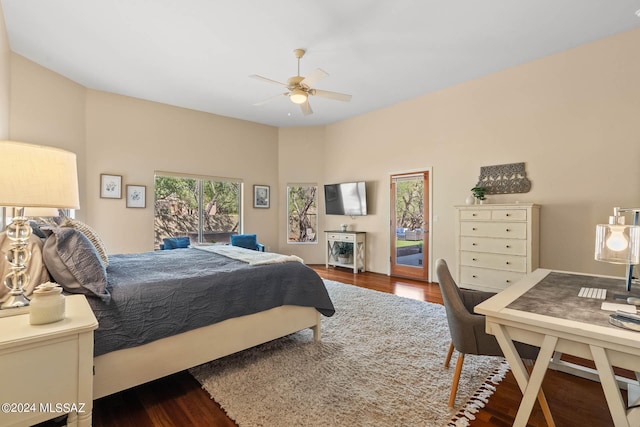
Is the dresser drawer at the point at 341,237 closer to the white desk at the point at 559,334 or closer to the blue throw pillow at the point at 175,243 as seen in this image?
the blue throw pillow at the point at 175,243

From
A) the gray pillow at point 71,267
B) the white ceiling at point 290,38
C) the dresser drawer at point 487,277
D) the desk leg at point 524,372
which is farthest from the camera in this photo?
the dresser drawer at point 487,277

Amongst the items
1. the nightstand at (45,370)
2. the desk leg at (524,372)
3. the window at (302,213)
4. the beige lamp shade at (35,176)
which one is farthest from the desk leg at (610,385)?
the window at (302,213)

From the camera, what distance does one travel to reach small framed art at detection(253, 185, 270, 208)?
6469mm

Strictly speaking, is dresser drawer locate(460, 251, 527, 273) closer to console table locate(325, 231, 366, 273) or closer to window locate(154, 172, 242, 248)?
console table locate(325, 231, 366, 273)

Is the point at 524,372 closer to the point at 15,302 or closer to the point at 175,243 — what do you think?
the point at 15,302

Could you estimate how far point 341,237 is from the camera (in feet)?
20.2

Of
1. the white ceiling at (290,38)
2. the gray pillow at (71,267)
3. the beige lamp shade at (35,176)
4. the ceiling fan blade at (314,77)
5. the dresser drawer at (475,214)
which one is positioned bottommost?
the gray pillow at (71,267)

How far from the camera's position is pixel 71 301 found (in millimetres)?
1552

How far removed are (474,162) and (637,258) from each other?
130 inches

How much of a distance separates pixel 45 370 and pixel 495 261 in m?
4.36

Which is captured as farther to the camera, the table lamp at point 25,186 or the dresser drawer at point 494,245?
the dresser drawer at point 494,245

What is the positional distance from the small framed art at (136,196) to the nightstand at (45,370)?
416 cm

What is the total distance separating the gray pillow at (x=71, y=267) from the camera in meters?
1.66

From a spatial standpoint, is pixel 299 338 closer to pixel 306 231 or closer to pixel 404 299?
pixel 404 299
